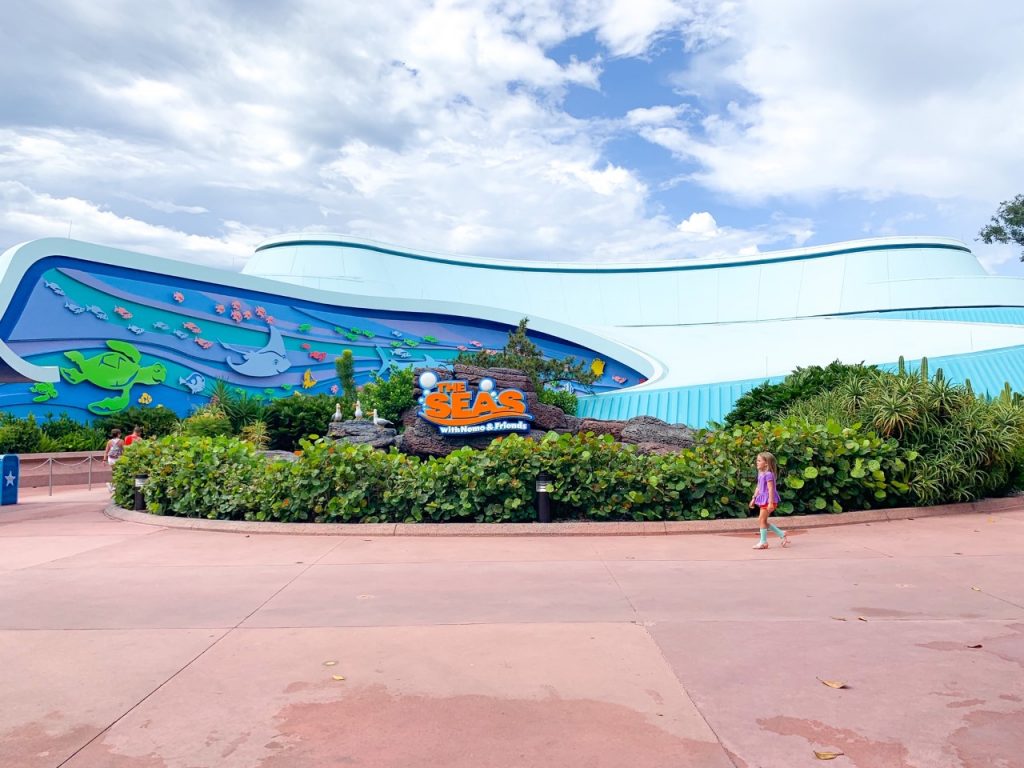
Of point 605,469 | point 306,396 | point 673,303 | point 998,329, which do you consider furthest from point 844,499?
point 673,303

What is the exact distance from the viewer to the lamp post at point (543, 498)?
31.8 ft

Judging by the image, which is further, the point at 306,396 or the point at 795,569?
the point at 306,396

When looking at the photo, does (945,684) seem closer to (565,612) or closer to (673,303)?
(565,612)

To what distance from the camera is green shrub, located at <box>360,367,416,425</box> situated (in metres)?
23.1

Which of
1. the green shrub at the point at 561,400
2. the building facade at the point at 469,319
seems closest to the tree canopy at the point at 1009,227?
the building facade at the point at 469,319

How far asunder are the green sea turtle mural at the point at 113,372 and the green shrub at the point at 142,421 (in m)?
0.47

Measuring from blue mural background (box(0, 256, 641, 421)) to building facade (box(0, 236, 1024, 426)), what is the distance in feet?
0.16

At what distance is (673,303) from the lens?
42688 millimetres

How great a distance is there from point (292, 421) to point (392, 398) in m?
3.40

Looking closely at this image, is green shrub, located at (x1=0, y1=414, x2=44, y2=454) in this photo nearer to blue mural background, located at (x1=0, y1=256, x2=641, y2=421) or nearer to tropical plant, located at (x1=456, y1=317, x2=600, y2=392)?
blue mural background, located at (x1=0, y1=256, x2=641, y2=421)

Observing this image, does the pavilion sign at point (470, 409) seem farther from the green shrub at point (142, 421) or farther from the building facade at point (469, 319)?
the green shrub at point (142, 421)

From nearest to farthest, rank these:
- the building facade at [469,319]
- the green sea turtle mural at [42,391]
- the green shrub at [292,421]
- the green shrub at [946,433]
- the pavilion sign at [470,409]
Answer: the green shrub at [946,433] → the pavilion sign at [470,409] → the green sea turtle mural at [42,391] → the building facade at [469,319] → the green shrub at [292,421]

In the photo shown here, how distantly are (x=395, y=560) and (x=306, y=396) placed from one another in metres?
20.6

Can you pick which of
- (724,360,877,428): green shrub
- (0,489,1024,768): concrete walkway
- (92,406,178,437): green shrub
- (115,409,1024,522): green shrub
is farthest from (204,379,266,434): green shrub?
(0,489,1024,768): concrete walkway
